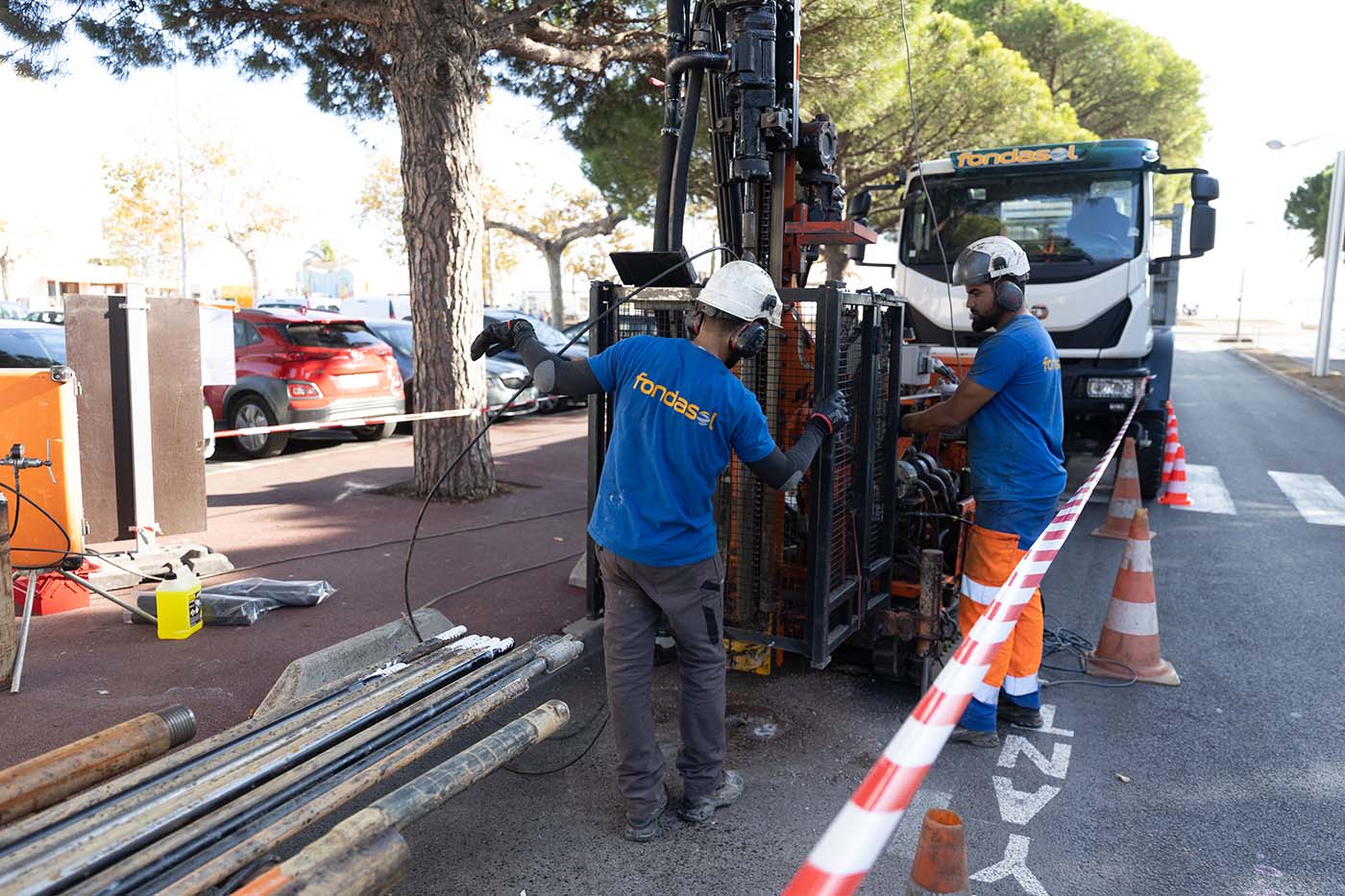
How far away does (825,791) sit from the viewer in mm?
3670

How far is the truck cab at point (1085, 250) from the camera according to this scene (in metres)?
8.55

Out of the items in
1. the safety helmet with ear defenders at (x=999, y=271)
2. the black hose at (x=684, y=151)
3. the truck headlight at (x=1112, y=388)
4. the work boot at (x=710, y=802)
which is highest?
the black hose at (x=684, y=151)

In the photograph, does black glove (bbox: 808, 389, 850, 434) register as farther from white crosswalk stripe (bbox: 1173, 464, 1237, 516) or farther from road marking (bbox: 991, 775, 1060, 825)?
white crosswalk stripe (bbox: 1173, 464, 1237, 516)

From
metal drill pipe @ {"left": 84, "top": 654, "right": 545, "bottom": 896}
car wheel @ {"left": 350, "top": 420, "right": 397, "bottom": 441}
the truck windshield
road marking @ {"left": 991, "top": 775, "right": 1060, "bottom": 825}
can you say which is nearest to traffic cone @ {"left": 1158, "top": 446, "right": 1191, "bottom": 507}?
the truck windshield

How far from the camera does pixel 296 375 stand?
10.9 meters

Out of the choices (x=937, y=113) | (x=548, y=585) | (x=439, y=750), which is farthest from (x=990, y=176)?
(x=937, y=113)

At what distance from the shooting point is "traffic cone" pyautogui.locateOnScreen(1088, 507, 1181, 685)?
195 inches

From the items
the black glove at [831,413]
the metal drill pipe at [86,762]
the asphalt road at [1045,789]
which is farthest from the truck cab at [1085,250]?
the metal drill pipe at [86,762]

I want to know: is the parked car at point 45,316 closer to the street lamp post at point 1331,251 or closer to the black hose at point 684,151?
the black hose at point 684,151

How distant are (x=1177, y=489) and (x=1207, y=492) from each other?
0.64 meters

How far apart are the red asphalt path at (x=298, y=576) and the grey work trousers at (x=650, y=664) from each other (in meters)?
1.76

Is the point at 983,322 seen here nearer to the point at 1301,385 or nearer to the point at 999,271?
the point at 999,271

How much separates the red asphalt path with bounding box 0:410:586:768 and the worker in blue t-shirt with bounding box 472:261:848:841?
1.82 m

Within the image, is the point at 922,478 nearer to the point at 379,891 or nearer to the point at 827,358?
the point at 827,358
